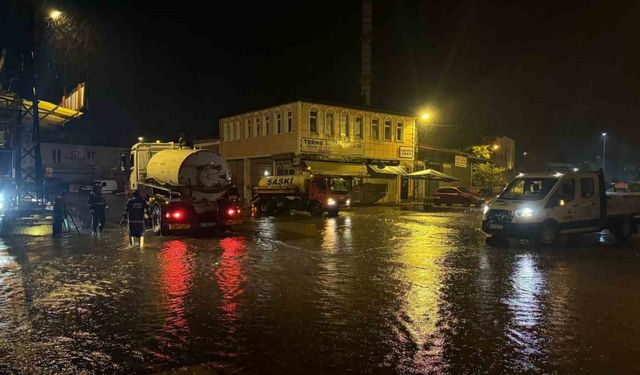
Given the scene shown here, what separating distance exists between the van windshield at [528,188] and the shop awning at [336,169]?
22.0 metres

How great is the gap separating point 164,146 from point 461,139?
4334 centimetres

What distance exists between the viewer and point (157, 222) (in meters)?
17.6

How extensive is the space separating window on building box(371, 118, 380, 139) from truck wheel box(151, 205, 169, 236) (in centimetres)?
2705

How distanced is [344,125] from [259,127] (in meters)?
6.99

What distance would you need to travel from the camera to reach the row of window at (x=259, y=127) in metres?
38.7

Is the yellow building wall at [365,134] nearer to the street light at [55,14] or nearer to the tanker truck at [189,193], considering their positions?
the tanker truck at [189,193]

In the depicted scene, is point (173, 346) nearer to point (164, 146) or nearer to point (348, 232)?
point (348, 232)

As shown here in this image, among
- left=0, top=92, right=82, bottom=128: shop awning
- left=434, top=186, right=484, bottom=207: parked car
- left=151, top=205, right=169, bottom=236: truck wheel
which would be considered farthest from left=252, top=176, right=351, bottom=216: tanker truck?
left=434, top=186, right=484, bottom=207: parked car

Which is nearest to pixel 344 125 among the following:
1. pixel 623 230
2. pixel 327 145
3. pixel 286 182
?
pixel 327 145

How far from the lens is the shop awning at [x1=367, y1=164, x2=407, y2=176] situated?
4084 cm

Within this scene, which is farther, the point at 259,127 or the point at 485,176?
the point at 485,176

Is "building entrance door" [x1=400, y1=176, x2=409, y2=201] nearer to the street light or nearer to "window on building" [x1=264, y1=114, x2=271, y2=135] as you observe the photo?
"window on building" [x1=264, y1=114, x2=271, y2=135]

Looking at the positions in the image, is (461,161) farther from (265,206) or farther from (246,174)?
(265,206)

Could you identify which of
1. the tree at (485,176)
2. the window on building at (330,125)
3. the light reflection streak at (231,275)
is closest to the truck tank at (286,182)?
the window on building at (330,125)
